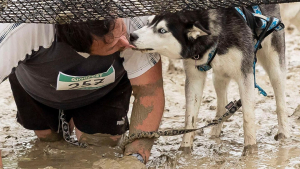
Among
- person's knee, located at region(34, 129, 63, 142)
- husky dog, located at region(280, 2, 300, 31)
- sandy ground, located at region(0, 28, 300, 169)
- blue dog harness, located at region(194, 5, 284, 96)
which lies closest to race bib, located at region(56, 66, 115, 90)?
sandy ground, located at region(0, 28, 300, 169)

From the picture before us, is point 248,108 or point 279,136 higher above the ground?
point 248,108

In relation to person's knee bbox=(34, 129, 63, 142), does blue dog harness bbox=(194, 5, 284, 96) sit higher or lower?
higher

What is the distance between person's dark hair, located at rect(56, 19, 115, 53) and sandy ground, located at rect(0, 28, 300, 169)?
0.83 m

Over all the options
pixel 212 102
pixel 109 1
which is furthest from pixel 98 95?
pixel 212 102

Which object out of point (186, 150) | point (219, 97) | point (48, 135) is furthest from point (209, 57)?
point (48, 135)

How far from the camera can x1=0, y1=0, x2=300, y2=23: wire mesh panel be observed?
8.18ft

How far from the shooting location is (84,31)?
8.75 feet

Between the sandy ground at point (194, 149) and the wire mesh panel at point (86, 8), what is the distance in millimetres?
1064

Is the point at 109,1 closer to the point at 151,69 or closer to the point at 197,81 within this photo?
the point at 151,69

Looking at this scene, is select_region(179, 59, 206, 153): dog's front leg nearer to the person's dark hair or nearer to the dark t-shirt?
the dark t-shirt

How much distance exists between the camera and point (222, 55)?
3.24m

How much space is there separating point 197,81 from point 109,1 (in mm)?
1176

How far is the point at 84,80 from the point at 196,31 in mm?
818

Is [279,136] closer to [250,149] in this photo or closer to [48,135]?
[250,149]
